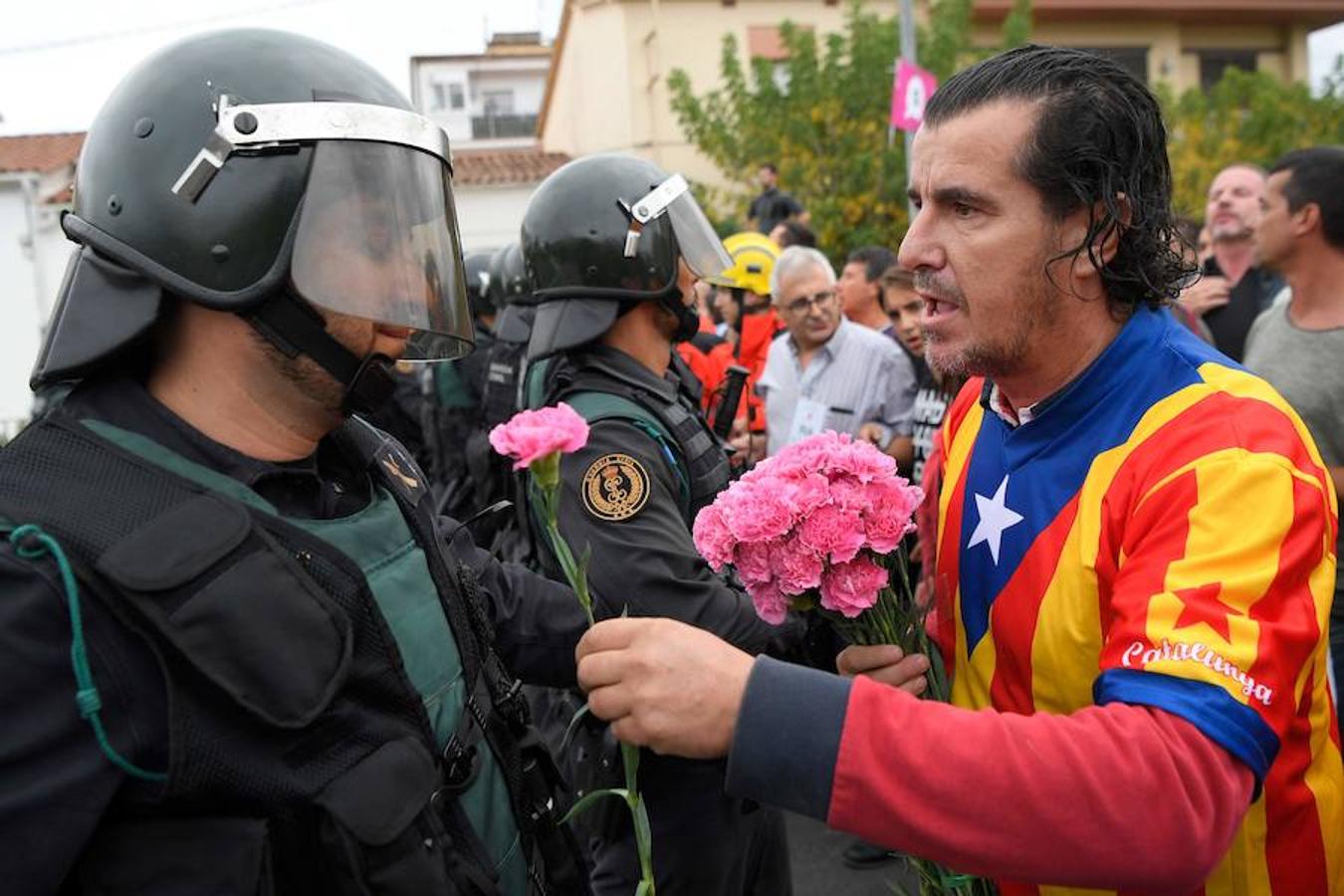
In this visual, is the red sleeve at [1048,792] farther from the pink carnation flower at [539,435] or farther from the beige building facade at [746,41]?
the beige building facade at [746,41]

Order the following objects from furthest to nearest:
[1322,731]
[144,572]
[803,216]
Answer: [803,216] → [1322,731] → [144,572]

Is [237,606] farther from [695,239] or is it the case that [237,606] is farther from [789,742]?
[695,239]

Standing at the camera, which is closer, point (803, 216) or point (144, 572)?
point (144, 572)

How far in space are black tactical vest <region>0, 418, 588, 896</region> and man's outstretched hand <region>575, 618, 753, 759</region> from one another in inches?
12.0

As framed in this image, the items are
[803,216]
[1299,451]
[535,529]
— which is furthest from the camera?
[803,216]

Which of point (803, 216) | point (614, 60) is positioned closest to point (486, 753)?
point (803, 216)

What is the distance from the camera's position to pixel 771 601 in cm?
172

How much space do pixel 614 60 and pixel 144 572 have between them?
23.4m

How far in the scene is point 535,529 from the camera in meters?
2.94

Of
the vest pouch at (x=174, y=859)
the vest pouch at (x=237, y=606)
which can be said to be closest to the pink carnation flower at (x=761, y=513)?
the vest pouch at (x=237, y=606)

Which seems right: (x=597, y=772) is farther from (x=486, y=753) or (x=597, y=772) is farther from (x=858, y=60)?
(x=858, y=60)

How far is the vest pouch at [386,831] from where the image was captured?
136 centimetres

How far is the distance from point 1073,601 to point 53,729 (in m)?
1.37

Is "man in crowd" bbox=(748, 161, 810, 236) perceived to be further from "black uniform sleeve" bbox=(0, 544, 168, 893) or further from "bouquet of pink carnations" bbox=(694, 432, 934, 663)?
"black uniform sleeve" bbox=(0, 544, 168, 893)
